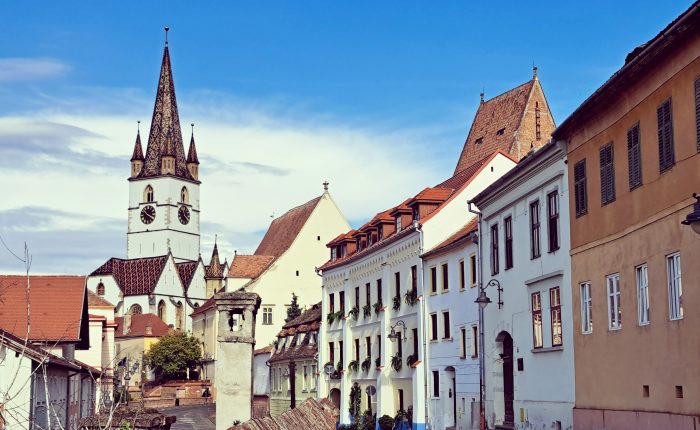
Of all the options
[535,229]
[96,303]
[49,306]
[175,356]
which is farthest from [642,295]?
[175,356]

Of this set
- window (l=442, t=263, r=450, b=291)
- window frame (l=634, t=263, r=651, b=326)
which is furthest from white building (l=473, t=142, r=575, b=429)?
window (l=442, t=263, r=450, b=291)

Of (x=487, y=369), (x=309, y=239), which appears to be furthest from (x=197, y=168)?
(x=487, y=369)

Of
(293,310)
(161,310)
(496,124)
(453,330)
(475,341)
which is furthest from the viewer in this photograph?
(161,310)

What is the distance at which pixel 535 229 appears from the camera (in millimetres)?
29906

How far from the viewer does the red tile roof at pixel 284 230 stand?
96.6m

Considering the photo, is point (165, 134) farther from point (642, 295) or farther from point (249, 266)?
point (642, 295)

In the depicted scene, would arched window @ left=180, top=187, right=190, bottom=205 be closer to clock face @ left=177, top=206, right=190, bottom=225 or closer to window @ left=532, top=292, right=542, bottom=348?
clock face @ left=177, top=206, right=190, bottom=225

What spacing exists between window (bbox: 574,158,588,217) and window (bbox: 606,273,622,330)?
8.32 ft

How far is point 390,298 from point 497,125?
66.8ft

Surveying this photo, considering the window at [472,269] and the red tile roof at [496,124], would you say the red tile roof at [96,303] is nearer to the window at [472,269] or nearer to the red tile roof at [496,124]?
the red tile roof at [496,124]

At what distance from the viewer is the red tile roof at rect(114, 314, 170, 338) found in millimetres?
144950

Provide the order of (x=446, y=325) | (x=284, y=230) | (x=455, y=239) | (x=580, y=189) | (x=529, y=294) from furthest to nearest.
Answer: (x=284, y=230)
(x=446, y=325)
(x=455, y=239)
(x=529, y=294)
(x=580, y=189)

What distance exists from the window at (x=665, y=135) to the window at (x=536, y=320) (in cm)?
A: 967

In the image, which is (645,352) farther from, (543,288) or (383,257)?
(383,257)
